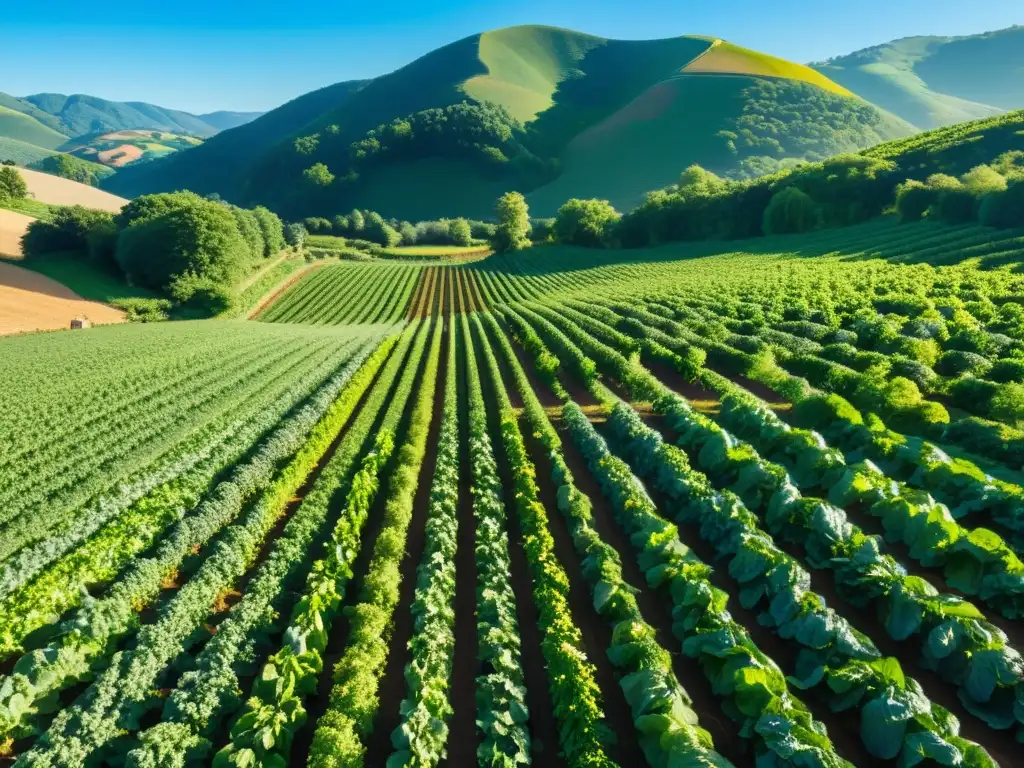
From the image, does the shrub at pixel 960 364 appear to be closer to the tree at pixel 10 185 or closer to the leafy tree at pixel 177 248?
the leafy tree at pixel 177 248

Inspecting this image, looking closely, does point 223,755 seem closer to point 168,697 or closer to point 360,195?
point 168,697

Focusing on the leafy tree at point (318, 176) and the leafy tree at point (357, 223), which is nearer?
the leafy tree at point (357, 223)

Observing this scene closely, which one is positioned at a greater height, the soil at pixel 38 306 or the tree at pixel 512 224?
the tree at pixel 512 224

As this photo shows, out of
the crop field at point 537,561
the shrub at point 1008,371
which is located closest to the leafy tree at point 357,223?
the crop field at point 537,561

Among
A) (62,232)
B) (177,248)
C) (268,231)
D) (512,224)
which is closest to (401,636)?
(177,248)

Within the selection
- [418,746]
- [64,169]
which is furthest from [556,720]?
[64,169]

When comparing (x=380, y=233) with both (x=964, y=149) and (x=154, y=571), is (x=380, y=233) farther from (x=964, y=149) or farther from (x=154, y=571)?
(x=154, y=571)
